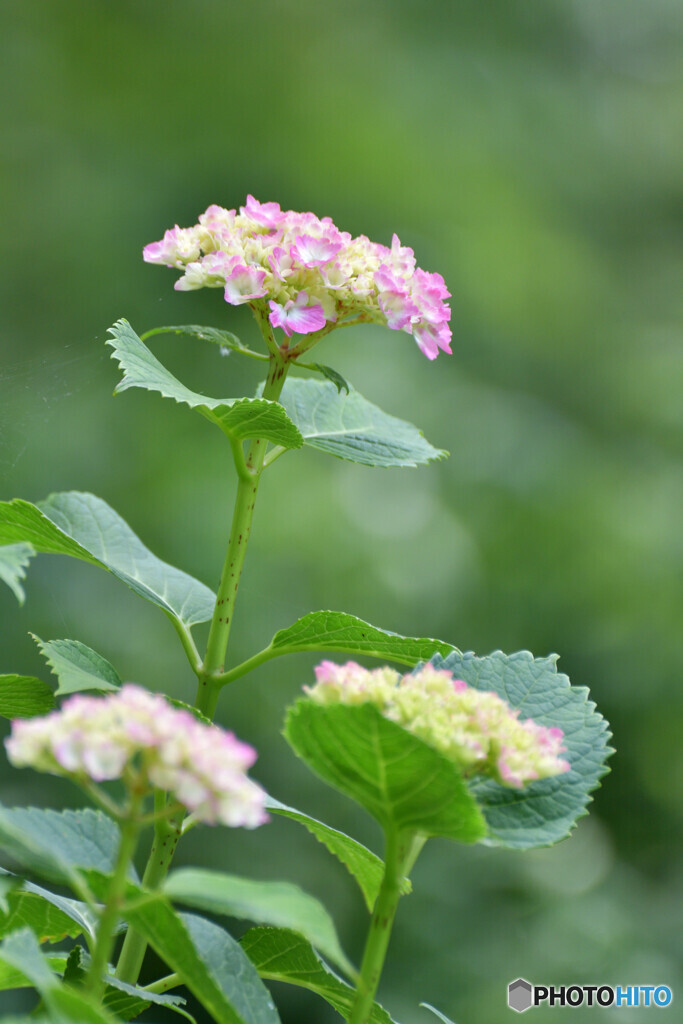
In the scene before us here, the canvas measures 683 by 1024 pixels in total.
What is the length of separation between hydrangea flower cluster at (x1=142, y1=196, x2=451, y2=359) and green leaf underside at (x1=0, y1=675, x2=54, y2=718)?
19cm

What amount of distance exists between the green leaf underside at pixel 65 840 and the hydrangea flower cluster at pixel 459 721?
0.09 meters

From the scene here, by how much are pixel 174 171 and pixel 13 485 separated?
0.79 metres

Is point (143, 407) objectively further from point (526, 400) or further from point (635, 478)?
point (635, 478)

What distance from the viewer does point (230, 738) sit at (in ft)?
0.91

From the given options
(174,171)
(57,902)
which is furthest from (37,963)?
(174,171)

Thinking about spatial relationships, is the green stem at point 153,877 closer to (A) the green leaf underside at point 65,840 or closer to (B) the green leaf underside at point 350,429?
(A) the green leaf underside at point 65,840

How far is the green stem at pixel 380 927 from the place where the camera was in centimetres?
32

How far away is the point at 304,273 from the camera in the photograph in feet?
1.53

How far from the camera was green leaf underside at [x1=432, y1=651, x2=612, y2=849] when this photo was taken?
35 centimetres

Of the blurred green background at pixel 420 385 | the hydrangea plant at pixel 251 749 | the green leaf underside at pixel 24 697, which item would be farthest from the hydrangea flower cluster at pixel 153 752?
the blurred green background at pixel 420 385

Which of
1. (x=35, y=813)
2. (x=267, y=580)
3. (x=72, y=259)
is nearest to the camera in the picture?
(x=35, y=813)

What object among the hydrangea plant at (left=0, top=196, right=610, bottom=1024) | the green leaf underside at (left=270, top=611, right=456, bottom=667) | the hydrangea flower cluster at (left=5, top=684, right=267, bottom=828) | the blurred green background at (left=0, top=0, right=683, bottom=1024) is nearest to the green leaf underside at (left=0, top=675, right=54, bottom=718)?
the hydrangea plant at (left=0, top=196, right=610, bottom=1024)

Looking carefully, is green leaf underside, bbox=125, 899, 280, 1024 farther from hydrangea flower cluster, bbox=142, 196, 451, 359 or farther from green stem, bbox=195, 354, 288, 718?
hydrangea flower cluster, bbox=142, 196, 451, 359

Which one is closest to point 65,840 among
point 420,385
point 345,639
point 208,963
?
point 208,963
